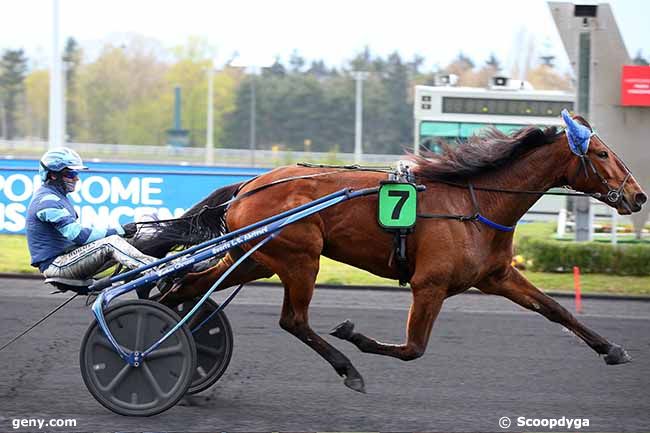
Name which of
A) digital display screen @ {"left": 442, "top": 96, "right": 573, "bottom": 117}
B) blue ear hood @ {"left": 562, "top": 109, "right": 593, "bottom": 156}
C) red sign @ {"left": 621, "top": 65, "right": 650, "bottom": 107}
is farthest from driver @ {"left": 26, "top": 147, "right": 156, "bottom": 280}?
digital display screen @ {"left": 442, "top": 96, "right": 573, "bottom": 117}

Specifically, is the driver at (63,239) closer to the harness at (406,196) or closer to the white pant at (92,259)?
the white pant at (92,259)

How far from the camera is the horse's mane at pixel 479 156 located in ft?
17.9

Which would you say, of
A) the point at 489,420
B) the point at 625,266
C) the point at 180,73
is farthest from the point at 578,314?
the point at 180,73

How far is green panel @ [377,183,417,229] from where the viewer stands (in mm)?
5164

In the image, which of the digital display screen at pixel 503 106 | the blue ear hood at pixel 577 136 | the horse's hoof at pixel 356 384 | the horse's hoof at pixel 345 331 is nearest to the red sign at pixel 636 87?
the digital display screen at pixel 503 106

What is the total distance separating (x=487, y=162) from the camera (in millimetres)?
5477

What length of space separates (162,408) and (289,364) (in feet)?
5.09

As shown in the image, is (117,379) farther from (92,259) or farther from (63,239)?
(63,239)

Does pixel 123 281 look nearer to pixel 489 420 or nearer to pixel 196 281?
pixel 196 281

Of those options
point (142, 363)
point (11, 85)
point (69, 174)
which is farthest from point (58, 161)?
point (11, 85)

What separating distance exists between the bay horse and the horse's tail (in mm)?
19

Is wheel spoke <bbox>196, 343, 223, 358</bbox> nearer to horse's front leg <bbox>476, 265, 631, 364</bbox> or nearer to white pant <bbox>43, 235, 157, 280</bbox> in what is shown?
white pant <bbox>43, 235, 157, 280</bbox>

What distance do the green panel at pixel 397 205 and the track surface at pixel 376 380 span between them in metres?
1.03

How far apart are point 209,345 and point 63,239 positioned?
1050mm
